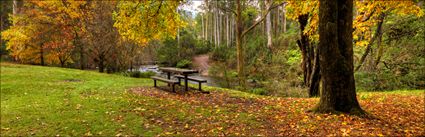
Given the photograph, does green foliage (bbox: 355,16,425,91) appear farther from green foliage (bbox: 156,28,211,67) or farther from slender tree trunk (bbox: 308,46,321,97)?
green foliage (bbox: 156,28,211,67)

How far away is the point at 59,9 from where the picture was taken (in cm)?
1922

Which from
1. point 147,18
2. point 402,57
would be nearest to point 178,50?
point 402,57

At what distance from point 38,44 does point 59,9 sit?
4649 mm

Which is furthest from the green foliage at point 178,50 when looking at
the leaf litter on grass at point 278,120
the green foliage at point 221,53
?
the leaf litter on grass at point 278,120

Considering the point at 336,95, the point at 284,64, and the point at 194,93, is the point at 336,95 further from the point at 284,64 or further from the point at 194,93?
the point at 284,64

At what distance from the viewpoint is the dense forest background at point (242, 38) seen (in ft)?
29.3

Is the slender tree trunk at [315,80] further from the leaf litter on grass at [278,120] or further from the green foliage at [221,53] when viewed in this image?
the green foliage at [221,53]

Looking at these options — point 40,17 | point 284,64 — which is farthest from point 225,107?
point 40,17

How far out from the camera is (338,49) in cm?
566

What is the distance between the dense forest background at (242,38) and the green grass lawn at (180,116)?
2.46 metres

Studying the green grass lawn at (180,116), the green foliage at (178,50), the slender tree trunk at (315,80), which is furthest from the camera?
the green foliage at (178,50)

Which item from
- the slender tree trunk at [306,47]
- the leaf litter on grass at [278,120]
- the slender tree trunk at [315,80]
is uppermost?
the slender tree trunk at [306,47]

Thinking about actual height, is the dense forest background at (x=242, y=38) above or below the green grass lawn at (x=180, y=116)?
above

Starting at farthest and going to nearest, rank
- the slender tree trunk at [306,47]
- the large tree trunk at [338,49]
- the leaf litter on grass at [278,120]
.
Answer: the slender tree trunk at [306,47]
the large tree trunk at [338,49]
the leaf litter on grass at [278,120]
